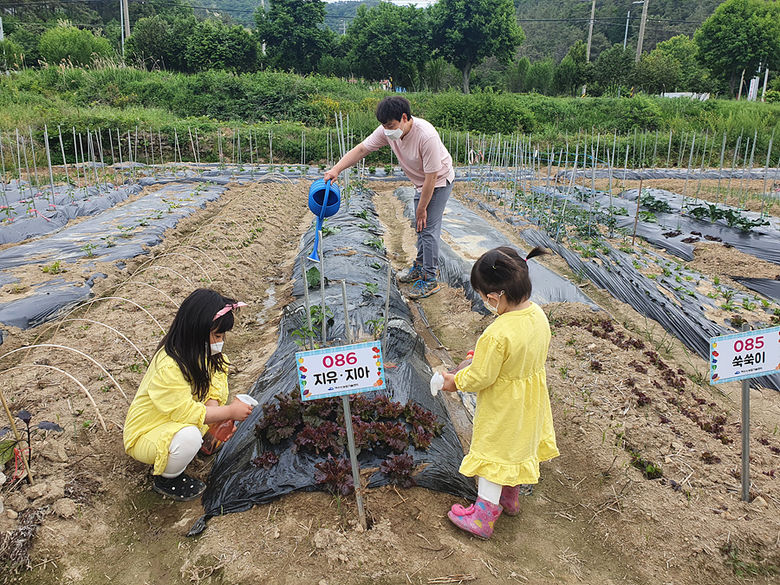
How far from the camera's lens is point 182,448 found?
2617 millimetres

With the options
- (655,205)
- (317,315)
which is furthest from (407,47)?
(317,315)

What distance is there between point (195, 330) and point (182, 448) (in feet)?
2.04

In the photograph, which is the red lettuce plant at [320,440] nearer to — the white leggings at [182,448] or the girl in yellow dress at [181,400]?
the girl in yellow dress at [181,400]

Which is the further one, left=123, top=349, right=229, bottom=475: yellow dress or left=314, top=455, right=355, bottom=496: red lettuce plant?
left=123, top=349, right=229, bottom=475: yellow dress

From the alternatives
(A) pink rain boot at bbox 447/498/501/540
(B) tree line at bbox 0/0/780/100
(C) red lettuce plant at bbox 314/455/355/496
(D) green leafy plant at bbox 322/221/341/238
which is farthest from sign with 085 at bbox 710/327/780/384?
(B) tree line at bbox 0/0/780/100

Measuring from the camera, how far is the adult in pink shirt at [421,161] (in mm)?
4746

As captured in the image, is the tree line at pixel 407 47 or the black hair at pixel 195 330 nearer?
the black hair at pixel 195 330

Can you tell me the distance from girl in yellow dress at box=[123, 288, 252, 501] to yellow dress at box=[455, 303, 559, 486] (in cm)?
126

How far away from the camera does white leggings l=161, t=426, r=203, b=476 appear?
261 cm

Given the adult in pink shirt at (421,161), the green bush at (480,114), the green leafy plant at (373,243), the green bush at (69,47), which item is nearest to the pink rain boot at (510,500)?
the adult in pink shirt at (421,161)

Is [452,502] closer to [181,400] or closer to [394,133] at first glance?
[181,400]

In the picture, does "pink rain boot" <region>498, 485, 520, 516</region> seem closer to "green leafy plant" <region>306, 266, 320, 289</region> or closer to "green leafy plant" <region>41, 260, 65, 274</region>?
"green leafy plant" <region>306, 266, 320, 289</region>

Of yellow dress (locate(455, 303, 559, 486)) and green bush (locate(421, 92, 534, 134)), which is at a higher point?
green bush (locate(421, 92, 534, 134))

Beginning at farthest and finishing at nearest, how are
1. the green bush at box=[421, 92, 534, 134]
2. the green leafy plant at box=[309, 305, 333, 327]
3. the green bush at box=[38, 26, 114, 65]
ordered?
the green bush at box=[38, 26, 114, 65]
the green bush at box=[421, 92, 534, 134]
the green leafy plant at box=[309, 305, 333, 327]
